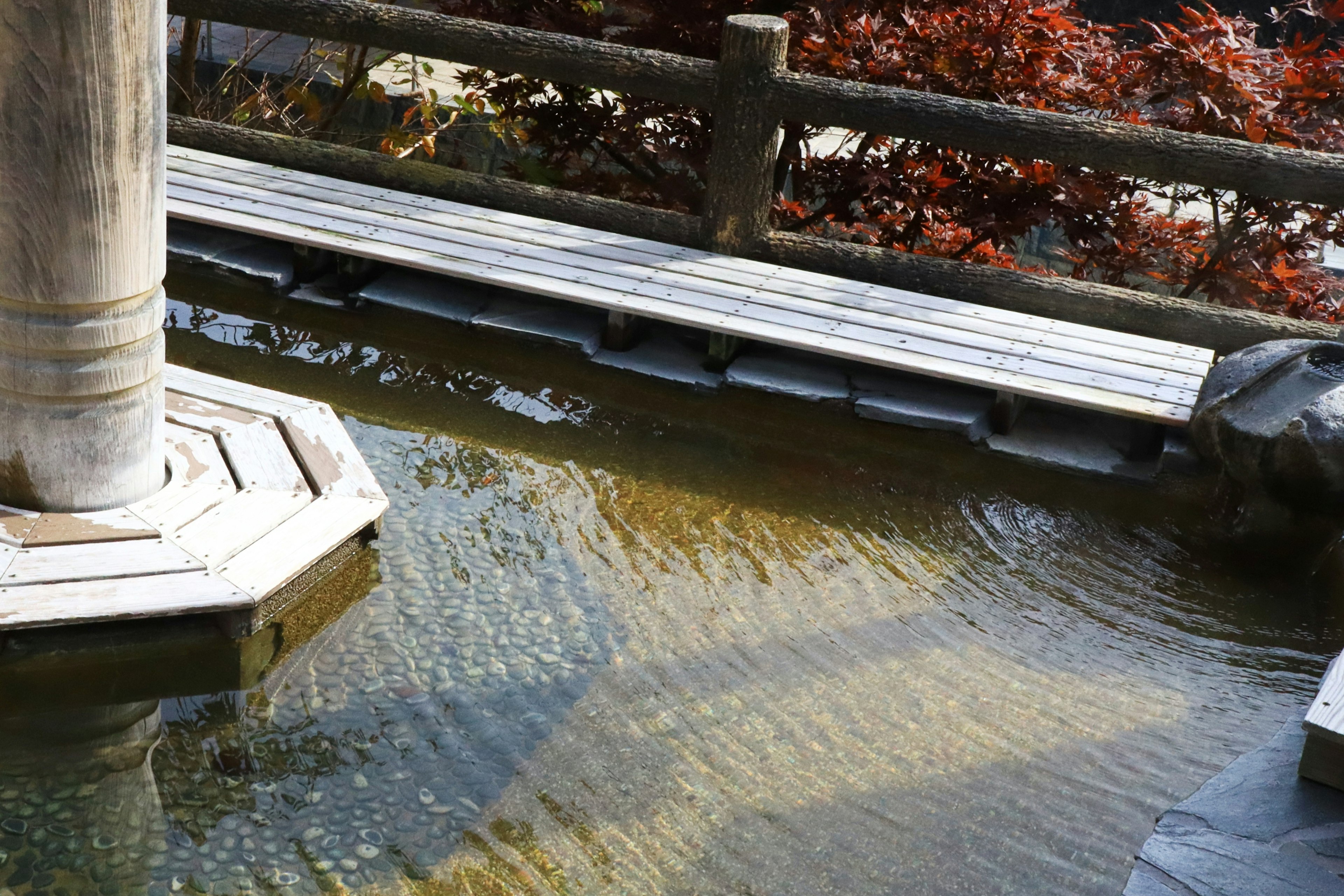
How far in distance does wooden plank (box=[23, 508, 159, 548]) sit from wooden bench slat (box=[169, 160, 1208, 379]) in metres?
2.43

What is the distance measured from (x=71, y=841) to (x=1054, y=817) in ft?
7.06

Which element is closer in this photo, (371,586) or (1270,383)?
(371,586)

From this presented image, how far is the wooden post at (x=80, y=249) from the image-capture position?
266cm

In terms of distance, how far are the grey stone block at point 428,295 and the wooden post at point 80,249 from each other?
6.75ft

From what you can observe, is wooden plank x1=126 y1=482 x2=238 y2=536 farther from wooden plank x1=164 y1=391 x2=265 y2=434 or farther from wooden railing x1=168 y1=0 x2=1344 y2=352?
wooden railing x1=168 y1=0 x2=1344 y2=352

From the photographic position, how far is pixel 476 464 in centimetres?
417

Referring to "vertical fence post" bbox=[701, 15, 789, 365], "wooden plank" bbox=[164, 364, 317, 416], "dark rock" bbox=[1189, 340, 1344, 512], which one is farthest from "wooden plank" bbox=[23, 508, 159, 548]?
"dark rock" bbox=[1189, 340, 1344, 512]

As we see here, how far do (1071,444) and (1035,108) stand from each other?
1655mm

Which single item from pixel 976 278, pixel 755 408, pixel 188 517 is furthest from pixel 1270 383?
pixel 188 517

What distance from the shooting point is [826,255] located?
5430 millimetres

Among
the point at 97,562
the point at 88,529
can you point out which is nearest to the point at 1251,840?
the point at 97,562

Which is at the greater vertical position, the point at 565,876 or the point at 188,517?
the point at 188,517

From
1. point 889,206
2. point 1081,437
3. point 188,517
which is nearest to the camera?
point 188,517

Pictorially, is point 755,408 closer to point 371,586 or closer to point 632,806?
point 371,586
